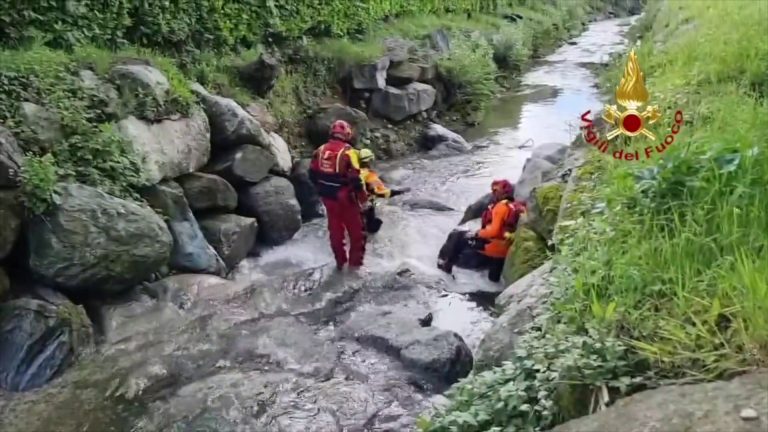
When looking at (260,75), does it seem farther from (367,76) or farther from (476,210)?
(476,210)

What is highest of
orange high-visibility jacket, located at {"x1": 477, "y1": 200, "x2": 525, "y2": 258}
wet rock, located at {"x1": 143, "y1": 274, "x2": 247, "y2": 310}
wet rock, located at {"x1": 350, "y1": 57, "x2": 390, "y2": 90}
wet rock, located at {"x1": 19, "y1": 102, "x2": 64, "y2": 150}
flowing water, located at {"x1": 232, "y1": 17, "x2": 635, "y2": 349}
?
wet rock, located at {"x1": 19, "y1": 102, "x2": 64, "y2": 150}

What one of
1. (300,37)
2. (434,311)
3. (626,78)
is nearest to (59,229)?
(434,311)

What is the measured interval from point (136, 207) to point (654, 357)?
546 cm

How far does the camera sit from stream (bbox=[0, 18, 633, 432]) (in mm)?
5828

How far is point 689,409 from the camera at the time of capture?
2867 millimetres

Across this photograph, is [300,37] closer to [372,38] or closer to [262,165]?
[372,38]

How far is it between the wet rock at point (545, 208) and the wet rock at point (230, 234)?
10.7 feet

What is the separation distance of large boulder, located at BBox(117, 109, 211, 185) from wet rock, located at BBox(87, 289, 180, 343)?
135cm

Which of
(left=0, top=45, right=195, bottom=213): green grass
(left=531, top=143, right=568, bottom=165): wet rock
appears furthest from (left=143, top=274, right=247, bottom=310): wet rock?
(left=531, top=143, right=568, bottom=165): wet rock

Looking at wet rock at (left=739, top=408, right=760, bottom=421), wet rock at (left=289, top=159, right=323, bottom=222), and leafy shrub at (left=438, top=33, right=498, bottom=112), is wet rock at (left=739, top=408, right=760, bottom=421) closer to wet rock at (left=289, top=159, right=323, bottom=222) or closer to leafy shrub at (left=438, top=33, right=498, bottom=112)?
wet rock at (left=289, top=159, right=323, bottom=222)

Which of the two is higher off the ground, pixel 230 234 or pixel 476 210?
pixel 230 234

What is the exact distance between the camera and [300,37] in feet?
46.8

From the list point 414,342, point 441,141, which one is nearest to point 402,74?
point 441,141

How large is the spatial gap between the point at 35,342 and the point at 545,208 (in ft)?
14.7
